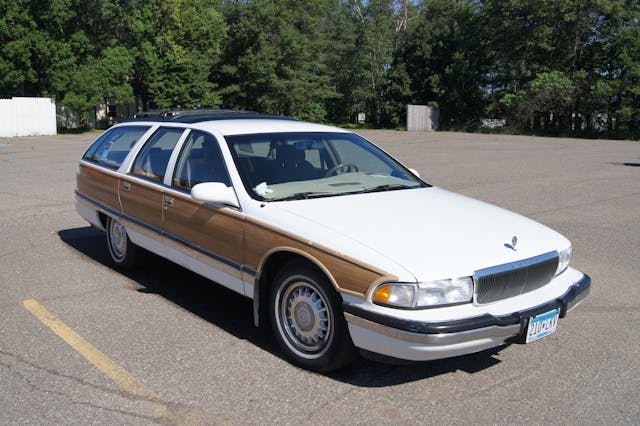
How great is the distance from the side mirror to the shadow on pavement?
1.01 metres

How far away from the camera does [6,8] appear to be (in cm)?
3584

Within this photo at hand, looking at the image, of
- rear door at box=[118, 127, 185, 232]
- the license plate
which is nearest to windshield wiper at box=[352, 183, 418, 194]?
the license plate

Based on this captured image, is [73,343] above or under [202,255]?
under

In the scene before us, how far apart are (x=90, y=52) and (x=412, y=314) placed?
41.8 m

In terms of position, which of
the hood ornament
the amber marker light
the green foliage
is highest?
the green foliage

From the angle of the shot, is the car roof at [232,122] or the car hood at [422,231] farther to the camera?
the car roof at [232,122]

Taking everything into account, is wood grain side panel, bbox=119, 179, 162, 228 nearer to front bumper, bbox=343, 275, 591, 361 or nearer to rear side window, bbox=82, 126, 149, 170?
rear side window, bbox=82, 126, 149, 170

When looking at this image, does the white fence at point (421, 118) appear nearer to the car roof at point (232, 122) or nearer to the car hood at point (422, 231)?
the car roof at point (232, 122)

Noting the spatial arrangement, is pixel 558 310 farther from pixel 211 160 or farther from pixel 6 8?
pixel 6 8

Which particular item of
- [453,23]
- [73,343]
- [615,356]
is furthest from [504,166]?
[453,23]

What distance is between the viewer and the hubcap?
3.89 meters

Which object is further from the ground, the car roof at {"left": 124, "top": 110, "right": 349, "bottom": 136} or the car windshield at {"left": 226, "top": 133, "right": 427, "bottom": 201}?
the car roof at {"left": 124, "top": 110, "right": 349, "bottom": 136}

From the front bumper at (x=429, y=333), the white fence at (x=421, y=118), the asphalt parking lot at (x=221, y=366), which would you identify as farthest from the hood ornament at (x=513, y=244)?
the white fence at (x=421, y=118)

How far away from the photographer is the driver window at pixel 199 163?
4.82m
